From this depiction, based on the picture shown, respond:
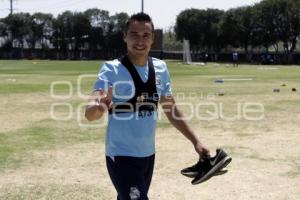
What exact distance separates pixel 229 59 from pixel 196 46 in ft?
35.0

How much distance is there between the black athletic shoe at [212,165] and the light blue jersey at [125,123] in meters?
0.44

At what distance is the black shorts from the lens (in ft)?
13.6

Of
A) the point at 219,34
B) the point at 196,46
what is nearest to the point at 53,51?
the point at 196,46

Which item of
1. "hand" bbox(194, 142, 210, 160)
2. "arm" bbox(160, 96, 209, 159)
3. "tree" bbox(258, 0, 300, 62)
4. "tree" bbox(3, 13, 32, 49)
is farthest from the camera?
"tree" bbox(3, 13, 32, 49)

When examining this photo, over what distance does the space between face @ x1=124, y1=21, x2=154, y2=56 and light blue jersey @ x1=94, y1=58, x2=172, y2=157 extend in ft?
0.43

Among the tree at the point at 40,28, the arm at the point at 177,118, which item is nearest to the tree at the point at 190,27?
the tree at the point at 40,28

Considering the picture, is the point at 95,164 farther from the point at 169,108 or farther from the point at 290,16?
the point at 290,16

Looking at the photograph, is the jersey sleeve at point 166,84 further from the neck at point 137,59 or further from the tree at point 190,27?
the tree at point 190,27

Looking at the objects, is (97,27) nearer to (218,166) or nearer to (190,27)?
(190,27)

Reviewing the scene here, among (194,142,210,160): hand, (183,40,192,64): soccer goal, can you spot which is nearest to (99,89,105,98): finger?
(194,142,210,160): hand

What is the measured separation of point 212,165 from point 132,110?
79 cm

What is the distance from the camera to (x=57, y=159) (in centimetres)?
962

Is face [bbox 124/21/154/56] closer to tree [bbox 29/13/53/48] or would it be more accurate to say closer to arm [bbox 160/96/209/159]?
arm [bbox 160/96/209/159]

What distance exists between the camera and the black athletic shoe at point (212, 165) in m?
4.32
